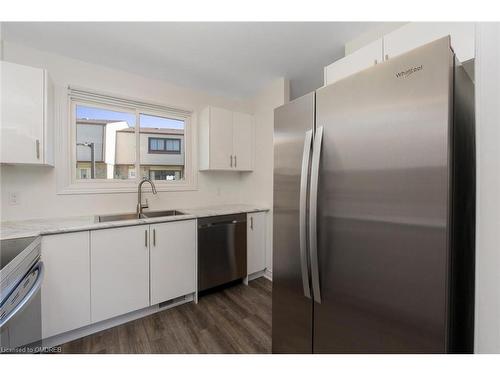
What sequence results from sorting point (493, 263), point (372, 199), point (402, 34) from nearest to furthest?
point (493, 263)
point (372, 199)
point (402, 34)

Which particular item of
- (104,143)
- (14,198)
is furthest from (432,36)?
(14,198)

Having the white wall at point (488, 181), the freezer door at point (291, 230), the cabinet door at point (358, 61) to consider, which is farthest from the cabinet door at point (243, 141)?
the white wall at point (488, 181)

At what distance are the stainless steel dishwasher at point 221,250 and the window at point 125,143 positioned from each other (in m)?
0.84

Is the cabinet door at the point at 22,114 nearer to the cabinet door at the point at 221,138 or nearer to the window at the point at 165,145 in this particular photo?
the window at the point at 165,145

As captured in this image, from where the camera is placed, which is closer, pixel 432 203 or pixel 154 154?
pixel 432 203

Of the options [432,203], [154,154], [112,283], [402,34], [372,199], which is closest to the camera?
[432,203]

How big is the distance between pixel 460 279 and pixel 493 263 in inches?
13.7

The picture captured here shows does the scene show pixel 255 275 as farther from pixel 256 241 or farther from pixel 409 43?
pixel 409 43

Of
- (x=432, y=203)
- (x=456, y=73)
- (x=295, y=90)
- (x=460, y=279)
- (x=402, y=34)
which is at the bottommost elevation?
(x=460, y=279)

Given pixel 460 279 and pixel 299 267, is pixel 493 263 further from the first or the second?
pixel 299 267
